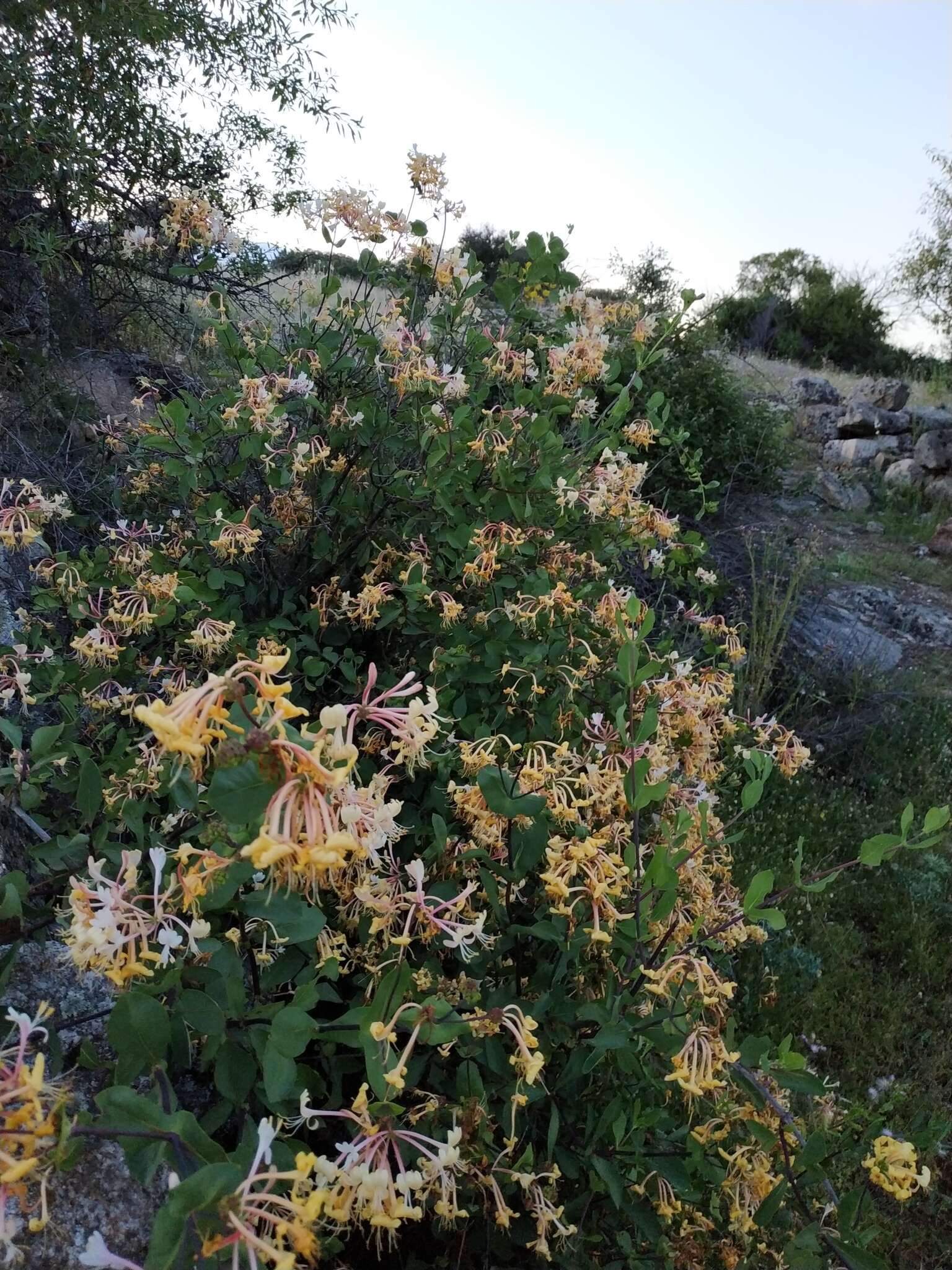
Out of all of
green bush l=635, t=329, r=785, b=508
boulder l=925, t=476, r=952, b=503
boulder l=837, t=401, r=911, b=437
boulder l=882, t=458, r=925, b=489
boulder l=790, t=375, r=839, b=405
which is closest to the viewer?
green bush l=635, t=329, r=785, b=508

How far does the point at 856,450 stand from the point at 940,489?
1361mm

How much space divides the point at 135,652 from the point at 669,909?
1.32 meters

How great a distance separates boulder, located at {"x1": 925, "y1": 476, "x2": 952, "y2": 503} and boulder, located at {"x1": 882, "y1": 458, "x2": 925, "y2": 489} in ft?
0.48

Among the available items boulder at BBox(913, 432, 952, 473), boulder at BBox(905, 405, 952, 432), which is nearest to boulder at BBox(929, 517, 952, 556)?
boulder at BBox(913, 432, 952, 473)

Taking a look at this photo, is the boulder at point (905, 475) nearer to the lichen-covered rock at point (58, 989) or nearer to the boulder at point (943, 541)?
the boulder at point (943, 541)

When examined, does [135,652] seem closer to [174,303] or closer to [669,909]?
[669,909]

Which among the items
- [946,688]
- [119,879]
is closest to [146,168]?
[119,879]

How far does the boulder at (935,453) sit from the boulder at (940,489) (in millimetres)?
200

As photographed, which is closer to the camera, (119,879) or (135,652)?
(119,879)

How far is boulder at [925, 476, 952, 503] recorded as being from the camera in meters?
10.3

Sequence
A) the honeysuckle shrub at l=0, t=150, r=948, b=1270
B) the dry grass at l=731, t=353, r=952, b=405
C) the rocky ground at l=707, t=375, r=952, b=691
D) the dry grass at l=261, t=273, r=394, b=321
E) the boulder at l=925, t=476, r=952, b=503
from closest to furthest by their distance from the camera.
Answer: the honeysuckle shrub at l=0, t=150, r=948, b=1270
the dry grass at l=261, t=273, r=394, b=321
the rocky ground at l=707, t=375, r=952, b=691
the boulder at l=925, t=476, r=952, b=503
the dry grass at l=731, t=353, r=952, b=405

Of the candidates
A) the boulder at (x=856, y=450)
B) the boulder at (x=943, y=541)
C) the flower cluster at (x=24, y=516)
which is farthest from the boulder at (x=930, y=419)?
the flower cluster at (x=24, y=516)

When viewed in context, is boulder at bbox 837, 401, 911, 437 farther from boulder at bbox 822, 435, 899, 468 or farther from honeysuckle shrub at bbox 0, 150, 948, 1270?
honeysuckle shrub at bbox 0, 150, 948, 1270

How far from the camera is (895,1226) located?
2400 millimetres
